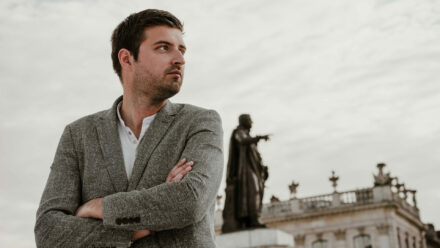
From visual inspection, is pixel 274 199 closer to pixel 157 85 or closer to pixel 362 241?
pixel 362 241

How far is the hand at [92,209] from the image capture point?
6.43 ft

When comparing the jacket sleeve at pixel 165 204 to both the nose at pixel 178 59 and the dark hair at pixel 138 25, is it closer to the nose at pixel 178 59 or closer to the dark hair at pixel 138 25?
the nose at pixel 178 59

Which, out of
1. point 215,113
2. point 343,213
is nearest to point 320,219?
point 343,213

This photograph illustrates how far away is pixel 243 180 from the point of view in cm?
920

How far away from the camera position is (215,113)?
2.24m

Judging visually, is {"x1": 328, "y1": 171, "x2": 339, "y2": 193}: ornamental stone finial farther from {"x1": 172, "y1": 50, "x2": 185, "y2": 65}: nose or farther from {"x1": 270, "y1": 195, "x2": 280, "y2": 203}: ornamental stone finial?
{"x1": 172, "y1": 50, "x2": 185, "y2": 65}: nose

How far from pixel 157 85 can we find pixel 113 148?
0.30m

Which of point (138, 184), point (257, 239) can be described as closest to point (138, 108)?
point (138, 184)

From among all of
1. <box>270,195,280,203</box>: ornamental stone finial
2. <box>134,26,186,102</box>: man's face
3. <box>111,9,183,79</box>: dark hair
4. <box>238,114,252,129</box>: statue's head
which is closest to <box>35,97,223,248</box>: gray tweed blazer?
<box>134,26,186,102</box>: man's face

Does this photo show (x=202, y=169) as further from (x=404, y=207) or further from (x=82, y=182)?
(x=404, y=207)

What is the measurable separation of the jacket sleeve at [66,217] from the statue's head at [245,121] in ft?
23.6

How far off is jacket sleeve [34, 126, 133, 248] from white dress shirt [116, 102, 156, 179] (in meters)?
0.20

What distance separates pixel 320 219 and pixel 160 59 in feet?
130

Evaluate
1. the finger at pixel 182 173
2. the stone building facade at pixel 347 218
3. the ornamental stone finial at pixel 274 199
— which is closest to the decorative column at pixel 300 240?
the stone building facade at pixel 347 218
